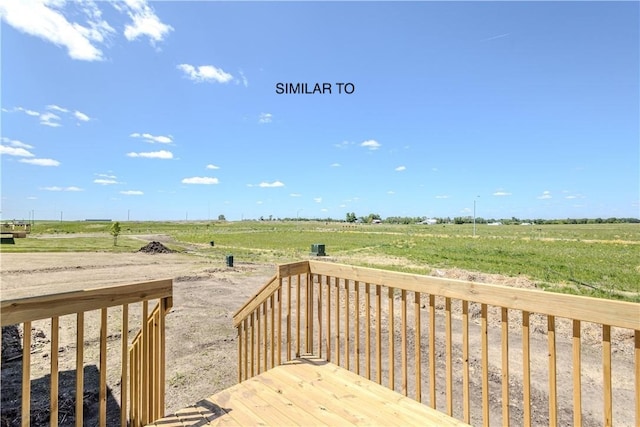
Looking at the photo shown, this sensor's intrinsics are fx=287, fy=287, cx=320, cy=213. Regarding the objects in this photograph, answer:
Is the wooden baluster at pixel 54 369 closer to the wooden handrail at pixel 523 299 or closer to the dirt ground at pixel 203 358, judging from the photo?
the wooden handrail at pixel 523 299

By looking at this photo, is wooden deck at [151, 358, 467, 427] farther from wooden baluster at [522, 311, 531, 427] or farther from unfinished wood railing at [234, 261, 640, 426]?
wooden baluster at [522, 311, 531, 427]

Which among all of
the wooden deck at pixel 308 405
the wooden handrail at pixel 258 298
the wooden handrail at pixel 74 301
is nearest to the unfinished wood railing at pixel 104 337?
the wooden handrail at pixel 74 301

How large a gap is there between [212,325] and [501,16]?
9362 mm

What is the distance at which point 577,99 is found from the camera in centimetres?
1311

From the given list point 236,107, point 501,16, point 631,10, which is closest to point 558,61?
point 631,10

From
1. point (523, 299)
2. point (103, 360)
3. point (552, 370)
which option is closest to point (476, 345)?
point (552, 370)

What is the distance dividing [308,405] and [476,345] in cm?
378

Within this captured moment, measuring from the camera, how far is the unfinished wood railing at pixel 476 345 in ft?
5.00

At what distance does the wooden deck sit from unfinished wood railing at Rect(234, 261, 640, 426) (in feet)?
0.41

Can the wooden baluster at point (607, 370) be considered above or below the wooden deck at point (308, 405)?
above

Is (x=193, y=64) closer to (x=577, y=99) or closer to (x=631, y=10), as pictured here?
(x=631, y=10)

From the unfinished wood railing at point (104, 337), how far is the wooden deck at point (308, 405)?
267 mm

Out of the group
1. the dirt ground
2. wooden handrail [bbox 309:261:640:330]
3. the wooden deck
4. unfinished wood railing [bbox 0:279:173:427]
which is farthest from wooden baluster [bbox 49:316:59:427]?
the dirt ground

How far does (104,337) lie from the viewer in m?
1.66
